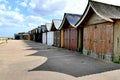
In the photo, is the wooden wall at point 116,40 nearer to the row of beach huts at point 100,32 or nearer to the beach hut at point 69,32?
the row of beach huts at point 100,32

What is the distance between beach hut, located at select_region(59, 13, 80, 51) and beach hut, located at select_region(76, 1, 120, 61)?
3046 millimetres

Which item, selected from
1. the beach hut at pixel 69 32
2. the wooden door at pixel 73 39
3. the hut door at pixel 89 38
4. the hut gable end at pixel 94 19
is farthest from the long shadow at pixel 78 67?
the beach hut at pixel 69 32

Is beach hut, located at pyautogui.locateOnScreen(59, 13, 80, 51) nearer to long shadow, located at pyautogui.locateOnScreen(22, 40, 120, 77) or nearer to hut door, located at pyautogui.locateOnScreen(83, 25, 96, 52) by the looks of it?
hut door, located at pyautogui.locateOnScreen(83, 25, 96, 52)

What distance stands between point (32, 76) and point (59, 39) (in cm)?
1594

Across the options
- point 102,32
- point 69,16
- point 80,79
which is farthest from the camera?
point 69,16

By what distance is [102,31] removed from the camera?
10469 mm

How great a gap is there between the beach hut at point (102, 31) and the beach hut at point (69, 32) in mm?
3046

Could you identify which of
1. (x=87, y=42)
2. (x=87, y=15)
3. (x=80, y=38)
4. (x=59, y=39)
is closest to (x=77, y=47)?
(x=80, y=38)

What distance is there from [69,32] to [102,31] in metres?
7.86

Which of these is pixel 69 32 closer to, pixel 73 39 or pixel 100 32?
pixel 73 39

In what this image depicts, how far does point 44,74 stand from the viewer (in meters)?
6.58

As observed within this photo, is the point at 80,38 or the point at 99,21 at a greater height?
the point at 99,21

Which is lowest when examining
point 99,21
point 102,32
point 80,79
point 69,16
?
point 80,79

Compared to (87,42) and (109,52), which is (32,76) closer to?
(109,52)
